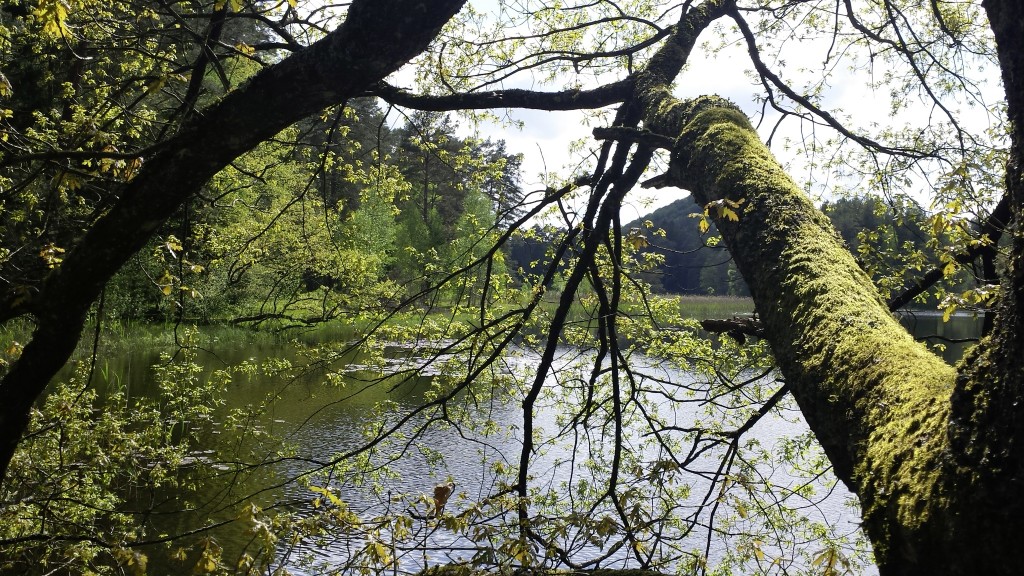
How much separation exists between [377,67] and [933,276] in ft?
10.1

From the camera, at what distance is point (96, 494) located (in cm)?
590

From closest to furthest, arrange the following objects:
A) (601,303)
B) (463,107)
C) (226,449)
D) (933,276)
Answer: (933,276) → (463,107) → (601,303) → (226,449)

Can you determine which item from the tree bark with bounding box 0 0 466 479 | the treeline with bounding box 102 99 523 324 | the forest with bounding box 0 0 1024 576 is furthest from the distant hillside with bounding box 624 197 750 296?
the tree bark with bounding box 0 0 466 479

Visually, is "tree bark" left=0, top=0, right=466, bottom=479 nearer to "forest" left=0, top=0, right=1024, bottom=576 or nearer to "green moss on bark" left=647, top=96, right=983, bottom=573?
"forest" left=0, top=0, right=1024, bottom=576

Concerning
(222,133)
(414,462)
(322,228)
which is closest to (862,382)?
(222,133)

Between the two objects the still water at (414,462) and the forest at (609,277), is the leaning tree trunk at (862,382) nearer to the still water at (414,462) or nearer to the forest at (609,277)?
the forest at (609,277)

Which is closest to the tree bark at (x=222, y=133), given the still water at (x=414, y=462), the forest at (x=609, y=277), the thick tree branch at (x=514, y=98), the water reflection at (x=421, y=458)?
the forest at (x=609, y=277)

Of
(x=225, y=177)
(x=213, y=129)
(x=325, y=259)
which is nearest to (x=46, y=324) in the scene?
(x=213, y=129)

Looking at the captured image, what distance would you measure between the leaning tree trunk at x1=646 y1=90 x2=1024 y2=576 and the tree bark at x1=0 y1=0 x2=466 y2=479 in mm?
1280

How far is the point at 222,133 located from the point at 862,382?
→ 6.26 ft

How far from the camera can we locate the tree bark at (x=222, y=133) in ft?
6.14

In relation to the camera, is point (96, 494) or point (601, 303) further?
point (96, 494)

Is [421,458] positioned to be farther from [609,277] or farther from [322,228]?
[609,277]

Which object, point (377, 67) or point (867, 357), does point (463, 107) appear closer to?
point (377, 67)
